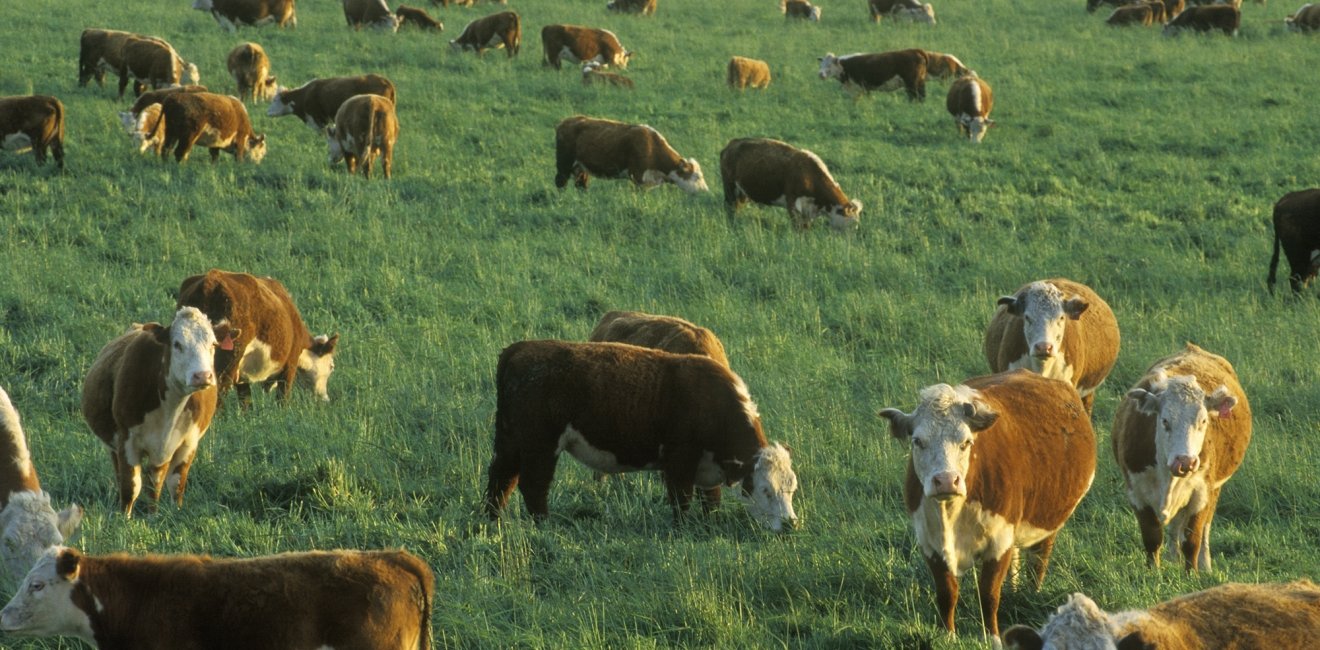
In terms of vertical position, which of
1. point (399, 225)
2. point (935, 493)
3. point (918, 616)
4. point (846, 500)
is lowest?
point (399, 225)

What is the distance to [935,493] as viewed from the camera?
6625mm

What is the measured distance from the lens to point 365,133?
64.8 ft

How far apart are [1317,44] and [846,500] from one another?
2682 centimetres

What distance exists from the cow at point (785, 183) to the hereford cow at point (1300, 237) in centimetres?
513

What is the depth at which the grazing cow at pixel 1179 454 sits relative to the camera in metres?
8.05

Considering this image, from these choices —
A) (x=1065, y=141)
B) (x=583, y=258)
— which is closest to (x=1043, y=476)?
(x=583, y=258)

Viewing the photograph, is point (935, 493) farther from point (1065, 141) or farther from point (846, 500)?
point (1065, 141)

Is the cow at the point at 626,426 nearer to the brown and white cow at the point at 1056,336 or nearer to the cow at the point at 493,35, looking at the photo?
the brown and white cow at the point at 1056,336

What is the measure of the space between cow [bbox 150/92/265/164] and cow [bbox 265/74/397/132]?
2.67m

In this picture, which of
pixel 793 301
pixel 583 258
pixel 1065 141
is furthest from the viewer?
pixel 1065 141

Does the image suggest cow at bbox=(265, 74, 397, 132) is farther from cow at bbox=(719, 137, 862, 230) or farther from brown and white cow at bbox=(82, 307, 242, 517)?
brown and white cow at bbox=(82, 307, 242, 517)

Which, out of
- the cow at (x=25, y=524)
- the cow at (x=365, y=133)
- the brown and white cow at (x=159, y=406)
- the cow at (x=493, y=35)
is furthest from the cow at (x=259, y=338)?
the cow at (x=493, y=35)

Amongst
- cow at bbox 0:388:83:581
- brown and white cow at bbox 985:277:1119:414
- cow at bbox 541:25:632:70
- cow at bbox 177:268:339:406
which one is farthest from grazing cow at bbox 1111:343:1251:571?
cow at bbox 541:25:632:70

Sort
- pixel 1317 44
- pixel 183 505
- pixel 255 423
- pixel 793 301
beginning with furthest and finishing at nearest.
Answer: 1. pixel 1317 44
2. pixel 793 301
3. pixel 255 423
4. pixel 183 505
